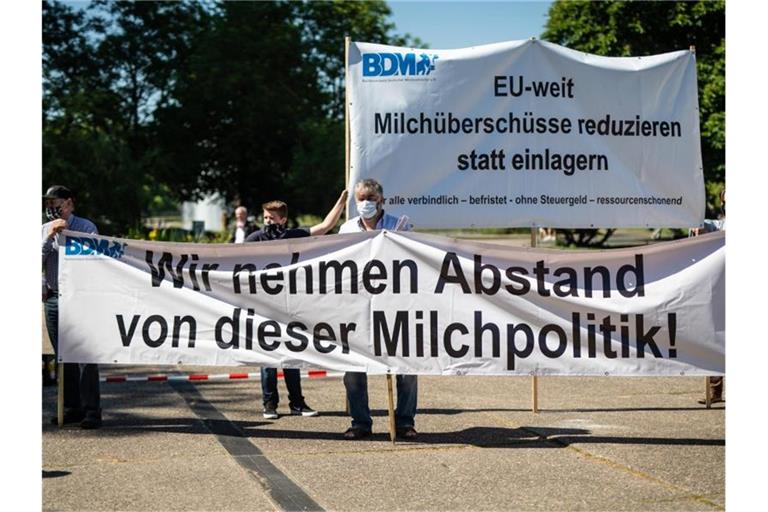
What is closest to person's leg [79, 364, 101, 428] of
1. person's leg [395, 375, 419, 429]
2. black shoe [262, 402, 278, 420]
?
black shoe [262, 402, 278, 420]

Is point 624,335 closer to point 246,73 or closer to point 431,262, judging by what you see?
point 431,262

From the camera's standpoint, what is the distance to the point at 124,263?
8414 millimetres

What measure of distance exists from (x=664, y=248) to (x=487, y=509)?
2785 millimetres

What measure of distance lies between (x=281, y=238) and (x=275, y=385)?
4.13ft

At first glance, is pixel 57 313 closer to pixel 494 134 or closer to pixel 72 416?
pixel 72 416

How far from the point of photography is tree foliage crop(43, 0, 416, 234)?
48.0 meters

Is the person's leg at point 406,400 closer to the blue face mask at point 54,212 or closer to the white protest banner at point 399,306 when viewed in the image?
the white protest banner at point 399,306

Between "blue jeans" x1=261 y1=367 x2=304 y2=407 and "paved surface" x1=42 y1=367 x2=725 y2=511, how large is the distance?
0.22m

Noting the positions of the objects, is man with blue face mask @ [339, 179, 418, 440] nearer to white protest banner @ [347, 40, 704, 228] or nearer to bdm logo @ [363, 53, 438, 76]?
white protest banner @ [347, 40, 704, 228]

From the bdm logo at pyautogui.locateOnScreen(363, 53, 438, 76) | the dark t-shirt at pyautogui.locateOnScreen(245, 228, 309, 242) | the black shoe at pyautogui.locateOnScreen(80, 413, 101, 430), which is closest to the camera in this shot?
the black shoe at pyautogui.locateOnScreen(80, 413, 101, 430)

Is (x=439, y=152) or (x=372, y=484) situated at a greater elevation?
(x=439, y=152)

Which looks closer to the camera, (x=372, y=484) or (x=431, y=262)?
(x=372, y=484)

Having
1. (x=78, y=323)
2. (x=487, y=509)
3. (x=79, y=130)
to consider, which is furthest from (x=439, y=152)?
(x=79, y=130)

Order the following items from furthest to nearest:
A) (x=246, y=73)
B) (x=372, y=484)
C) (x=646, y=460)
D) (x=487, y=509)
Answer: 1. (x=246, y=73)
2. (x=646, y=460)
3. (x=372, y=484)
4. (x=487, y=509)
